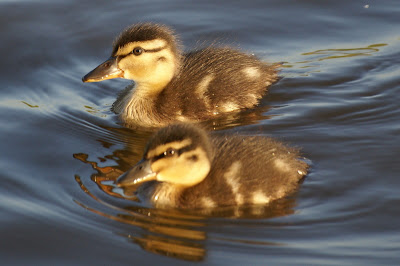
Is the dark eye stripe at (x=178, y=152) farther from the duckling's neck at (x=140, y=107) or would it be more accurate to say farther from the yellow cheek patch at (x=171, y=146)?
the duckling's neck at (x=140, y=107)

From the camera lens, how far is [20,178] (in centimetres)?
478

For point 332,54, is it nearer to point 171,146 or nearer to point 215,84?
point 215,84

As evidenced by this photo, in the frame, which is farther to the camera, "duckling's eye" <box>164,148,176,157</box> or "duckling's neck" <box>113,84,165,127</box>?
"duckling's neck" <box>113,84,165,127</box>

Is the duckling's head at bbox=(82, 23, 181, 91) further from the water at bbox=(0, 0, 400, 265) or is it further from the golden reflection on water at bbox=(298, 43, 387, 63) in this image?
the golden reflection on water at bbox=(298, 43, 387, 63)

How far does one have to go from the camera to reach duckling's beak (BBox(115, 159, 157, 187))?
14.5 ft

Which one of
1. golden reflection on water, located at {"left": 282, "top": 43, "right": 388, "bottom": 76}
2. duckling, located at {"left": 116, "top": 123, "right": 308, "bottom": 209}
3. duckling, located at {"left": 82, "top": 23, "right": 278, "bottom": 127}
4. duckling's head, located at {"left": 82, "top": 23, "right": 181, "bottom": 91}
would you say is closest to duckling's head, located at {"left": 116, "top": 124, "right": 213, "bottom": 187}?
duckling, located at {"left": 116, "top": 123, "right": 308, "bottom": 209}

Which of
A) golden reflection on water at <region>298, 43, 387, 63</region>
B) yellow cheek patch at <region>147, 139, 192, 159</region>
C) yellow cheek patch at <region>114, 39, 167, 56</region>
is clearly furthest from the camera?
golden reflection on water at <region>298, 43, 387, 63</region>

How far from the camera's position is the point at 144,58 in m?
5.97

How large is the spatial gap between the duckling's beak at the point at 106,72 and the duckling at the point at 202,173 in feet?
5.37

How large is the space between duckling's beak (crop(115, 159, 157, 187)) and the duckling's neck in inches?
54.6

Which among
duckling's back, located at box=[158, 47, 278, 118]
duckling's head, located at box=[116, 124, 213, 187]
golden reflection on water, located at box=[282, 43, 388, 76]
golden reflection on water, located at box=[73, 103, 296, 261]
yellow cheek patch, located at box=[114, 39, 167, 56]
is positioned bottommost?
golden reflection on water, located at box=[282, 43, 388, 76]

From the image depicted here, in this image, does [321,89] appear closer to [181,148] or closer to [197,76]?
[197,76]

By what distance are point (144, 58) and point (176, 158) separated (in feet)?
5.82

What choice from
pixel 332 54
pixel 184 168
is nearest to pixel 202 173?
pixel 184 168
